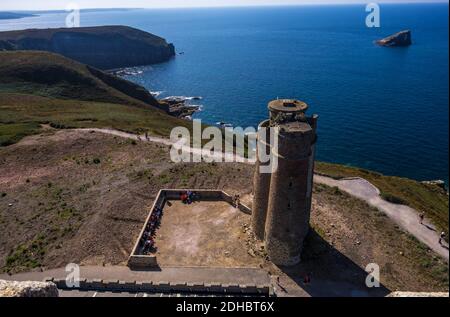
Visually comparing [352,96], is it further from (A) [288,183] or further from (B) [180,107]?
(A) [288,183]

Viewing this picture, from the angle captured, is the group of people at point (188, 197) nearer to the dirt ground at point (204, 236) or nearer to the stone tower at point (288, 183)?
the dirt ground at point (204, 236)

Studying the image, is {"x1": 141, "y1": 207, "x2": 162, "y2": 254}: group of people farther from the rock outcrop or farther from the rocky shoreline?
the rocky shoreline

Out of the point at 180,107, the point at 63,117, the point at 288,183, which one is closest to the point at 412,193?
the point at 288,183

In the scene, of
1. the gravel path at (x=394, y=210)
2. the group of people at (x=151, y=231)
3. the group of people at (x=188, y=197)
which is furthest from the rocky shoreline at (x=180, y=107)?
the group of people at (x=151, y=231)

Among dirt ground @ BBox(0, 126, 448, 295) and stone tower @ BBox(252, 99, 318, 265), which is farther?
dirt ground @ BBox(0, 126, 448, 295)

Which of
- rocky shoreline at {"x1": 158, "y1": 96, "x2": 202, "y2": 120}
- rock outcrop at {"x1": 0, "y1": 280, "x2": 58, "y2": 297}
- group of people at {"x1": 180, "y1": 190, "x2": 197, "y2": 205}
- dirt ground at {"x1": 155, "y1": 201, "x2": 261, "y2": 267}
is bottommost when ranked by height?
dirt ground at {"x1": 155, "y1": 201, "x2": 261, "y2": 267}

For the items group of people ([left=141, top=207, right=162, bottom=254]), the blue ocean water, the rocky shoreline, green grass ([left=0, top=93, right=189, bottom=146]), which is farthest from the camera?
the rocky shoreline

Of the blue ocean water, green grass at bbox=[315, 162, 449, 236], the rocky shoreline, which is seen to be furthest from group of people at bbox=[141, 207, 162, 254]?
the rocky shoreline
